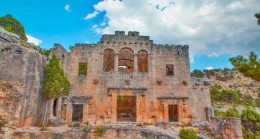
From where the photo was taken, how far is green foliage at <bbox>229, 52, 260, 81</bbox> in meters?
10.9

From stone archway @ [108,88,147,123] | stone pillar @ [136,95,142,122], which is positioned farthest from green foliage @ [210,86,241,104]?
stone pillar @ [136,95,142,122]

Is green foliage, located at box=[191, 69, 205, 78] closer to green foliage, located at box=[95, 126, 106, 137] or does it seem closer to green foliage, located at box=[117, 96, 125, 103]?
green foliage, located at box=[117, 96, 125, 103]

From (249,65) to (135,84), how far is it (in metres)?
13.9

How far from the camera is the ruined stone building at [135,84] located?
23125 mm

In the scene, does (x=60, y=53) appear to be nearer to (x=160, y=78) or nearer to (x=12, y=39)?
(x=12, y=39)

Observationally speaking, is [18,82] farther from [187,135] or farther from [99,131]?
[187,135]

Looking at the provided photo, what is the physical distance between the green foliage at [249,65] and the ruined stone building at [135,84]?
42.0 ft

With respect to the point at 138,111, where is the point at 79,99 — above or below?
above

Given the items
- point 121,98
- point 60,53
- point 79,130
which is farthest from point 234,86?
point 79,130

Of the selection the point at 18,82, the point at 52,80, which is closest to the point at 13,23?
the point at 52,80

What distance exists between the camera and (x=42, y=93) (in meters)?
18.0

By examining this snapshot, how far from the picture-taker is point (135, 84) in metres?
24.1

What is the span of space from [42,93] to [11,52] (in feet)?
11.9

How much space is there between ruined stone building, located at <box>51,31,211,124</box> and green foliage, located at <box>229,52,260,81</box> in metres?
12.8
